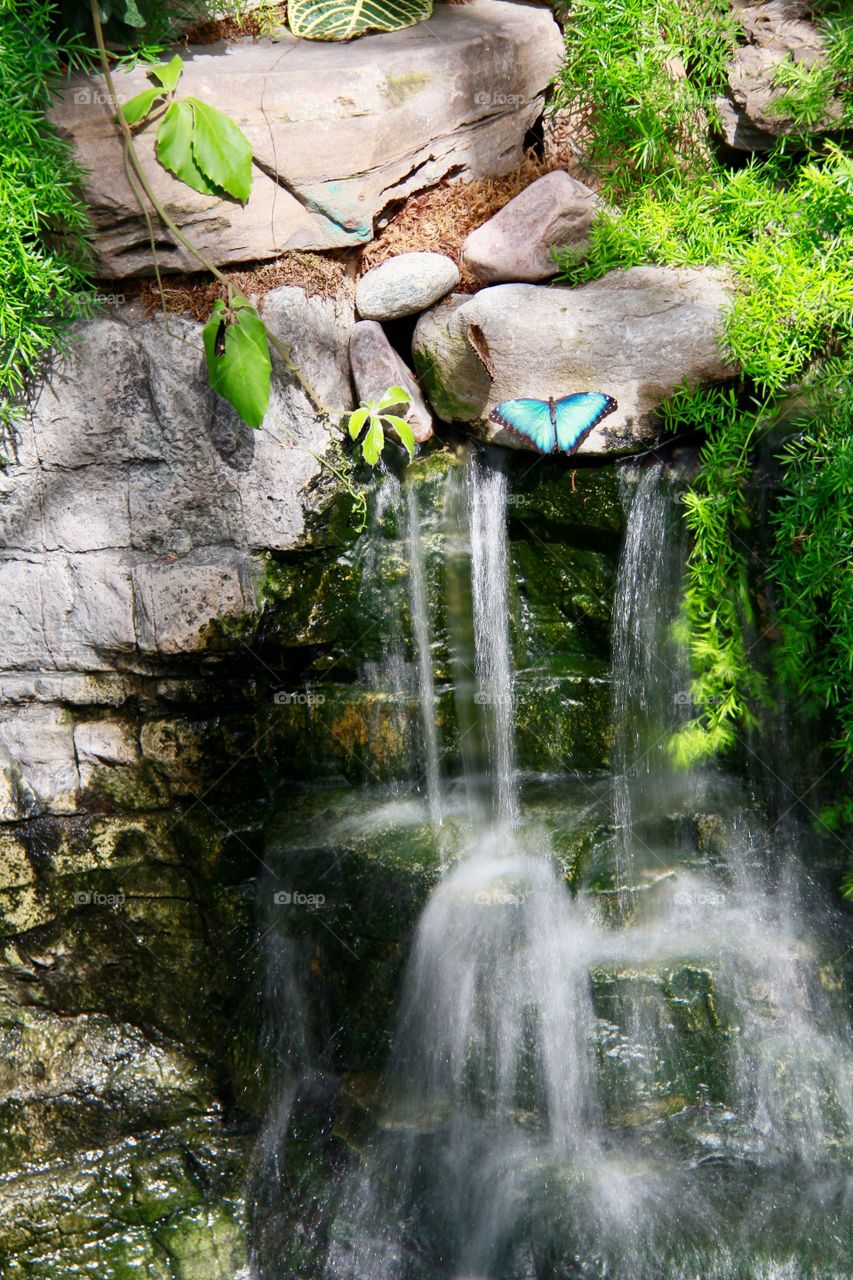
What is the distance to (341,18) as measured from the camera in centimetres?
439

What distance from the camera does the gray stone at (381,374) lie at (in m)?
4.10

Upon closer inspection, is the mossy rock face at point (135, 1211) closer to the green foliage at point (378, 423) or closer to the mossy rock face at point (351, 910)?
the mossy rock face at point (351, 910)

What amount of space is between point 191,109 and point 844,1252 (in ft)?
13.3

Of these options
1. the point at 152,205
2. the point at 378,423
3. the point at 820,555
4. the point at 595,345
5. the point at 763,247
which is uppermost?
the point at 152,205

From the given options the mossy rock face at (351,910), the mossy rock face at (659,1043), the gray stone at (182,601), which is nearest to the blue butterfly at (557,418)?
the gray stone at (182,601)

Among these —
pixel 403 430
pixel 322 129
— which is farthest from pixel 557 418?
pixel 322 129

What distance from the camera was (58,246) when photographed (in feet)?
12.7

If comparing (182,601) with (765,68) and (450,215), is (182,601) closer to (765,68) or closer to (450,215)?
(450,215)

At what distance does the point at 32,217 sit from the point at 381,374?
1.29 metres

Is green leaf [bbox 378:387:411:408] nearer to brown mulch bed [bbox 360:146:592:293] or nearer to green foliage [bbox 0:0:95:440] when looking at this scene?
brown mulch bed [bbox 360:146:592:293]

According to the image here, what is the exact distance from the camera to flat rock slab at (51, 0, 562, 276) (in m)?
3.88

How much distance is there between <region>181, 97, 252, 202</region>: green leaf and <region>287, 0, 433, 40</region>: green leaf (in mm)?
838

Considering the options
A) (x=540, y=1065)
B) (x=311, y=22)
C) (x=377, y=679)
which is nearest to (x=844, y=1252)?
(x=540, y=1065)

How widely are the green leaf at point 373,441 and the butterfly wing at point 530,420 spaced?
0.40 metres
